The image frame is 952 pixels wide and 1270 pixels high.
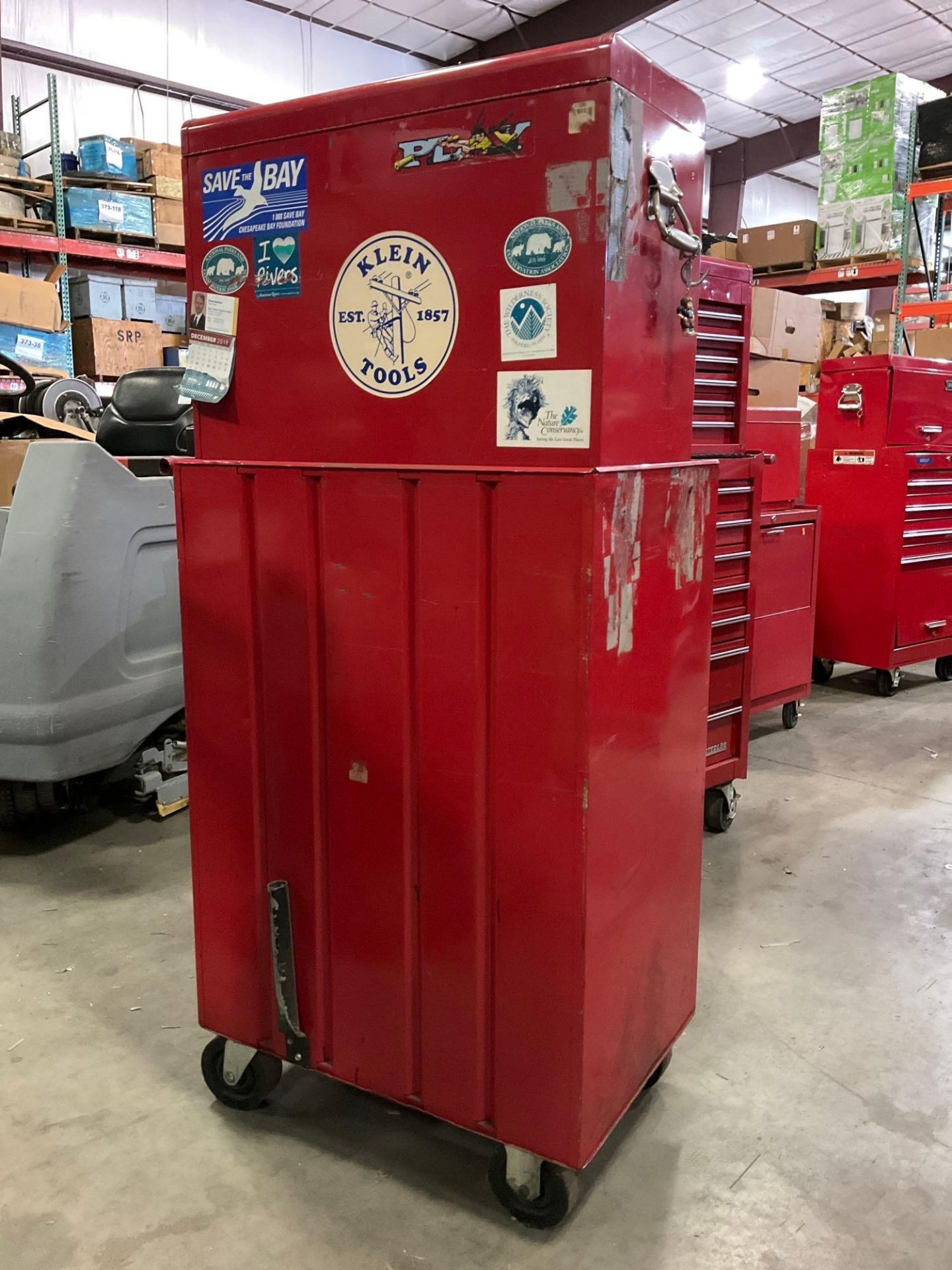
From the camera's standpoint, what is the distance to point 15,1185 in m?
1.54

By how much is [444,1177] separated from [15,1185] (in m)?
0.70

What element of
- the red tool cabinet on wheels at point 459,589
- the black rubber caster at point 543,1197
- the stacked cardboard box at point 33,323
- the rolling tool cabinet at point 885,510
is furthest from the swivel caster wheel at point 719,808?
the stacked cardboard box at point 33,323

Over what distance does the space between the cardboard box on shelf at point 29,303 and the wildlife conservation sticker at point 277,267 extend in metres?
5.04

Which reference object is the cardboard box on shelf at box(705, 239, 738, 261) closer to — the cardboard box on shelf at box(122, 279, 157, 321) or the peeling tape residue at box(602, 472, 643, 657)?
the cardboard box on shelf at box(122, 279, 157, 321)

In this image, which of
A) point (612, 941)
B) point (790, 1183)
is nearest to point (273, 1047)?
point (612, 941)

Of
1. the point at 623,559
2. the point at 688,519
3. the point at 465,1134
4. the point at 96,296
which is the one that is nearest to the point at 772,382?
the point at 688,519

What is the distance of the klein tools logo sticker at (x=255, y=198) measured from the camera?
140 centimetres

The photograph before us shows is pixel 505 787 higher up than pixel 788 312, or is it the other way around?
pixel 788 312

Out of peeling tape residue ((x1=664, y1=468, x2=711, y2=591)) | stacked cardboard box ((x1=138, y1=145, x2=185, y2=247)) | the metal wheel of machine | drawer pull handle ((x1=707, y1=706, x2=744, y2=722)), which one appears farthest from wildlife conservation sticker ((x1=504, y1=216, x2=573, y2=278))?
stacked cardboard box ((x1=138, y1=145, x2=185, y2=247))

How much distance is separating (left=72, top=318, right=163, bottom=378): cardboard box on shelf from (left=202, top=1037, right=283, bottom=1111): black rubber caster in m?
5.65

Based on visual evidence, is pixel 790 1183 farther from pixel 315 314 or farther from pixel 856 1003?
pixel 315 314

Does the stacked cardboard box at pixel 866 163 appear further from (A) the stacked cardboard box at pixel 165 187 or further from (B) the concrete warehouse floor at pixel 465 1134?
(B) the concrete warehouse floor at pixel 465 1134

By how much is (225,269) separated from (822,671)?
431cm

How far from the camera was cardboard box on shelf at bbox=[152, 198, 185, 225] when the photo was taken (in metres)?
6.48
